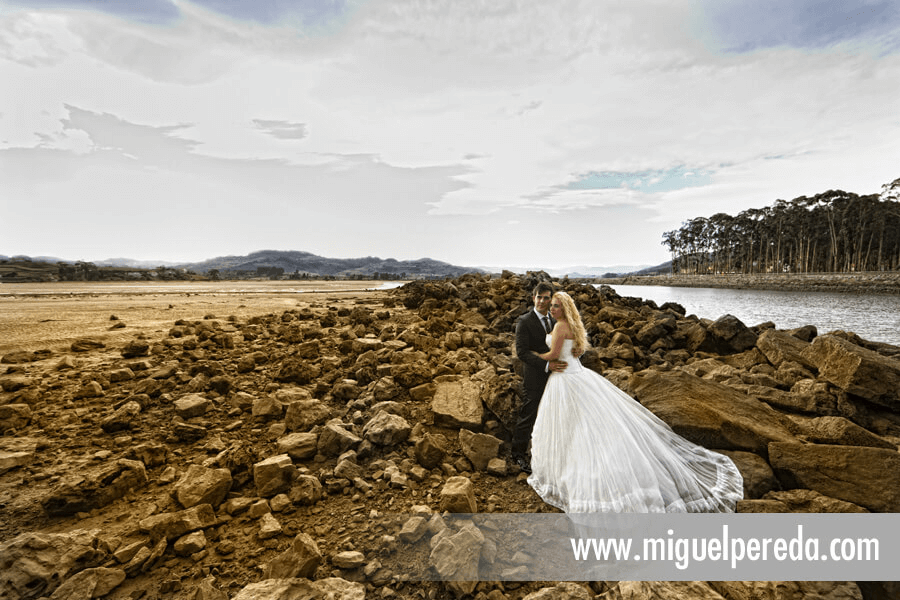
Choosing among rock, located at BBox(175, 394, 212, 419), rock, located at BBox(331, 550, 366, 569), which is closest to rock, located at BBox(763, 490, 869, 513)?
rock, located at BBox(331, 550, 366, 569)

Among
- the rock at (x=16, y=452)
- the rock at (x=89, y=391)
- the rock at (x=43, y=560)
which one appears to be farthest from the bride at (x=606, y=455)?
the rock at (x=89, y=391)

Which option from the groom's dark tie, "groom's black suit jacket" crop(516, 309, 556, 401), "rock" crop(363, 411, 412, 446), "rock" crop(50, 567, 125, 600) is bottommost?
"rock" crop(50, 567, 125, 600)

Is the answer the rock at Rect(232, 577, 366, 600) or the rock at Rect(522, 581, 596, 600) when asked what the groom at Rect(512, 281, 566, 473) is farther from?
the rock at Rect(232, 577, 366, 600)

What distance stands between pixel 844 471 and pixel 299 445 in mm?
5900

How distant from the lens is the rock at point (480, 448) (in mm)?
4375

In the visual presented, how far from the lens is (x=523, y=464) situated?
4.45 metres

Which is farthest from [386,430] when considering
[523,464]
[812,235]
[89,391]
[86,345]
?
[812,235]

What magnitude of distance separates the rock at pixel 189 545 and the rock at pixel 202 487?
1.53 ft

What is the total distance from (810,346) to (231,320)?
1544 centimetres

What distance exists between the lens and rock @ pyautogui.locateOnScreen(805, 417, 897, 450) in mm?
4035

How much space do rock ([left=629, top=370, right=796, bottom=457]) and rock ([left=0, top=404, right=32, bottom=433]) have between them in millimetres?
8597

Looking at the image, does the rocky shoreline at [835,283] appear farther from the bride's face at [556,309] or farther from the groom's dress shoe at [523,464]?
the groom's dress shoe at [523,464]

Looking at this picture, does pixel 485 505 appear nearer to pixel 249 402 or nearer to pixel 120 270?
pixel 249 402

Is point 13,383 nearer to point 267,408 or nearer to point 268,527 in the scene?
point 267,408
